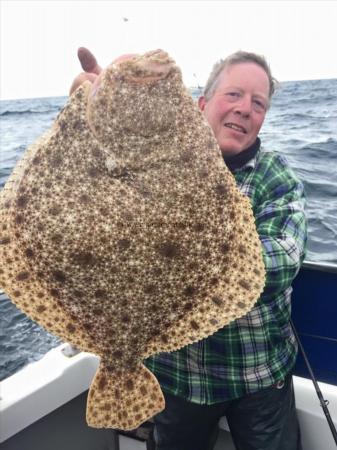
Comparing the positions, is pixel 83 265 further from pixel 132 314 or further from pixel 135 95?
pixel 135 95

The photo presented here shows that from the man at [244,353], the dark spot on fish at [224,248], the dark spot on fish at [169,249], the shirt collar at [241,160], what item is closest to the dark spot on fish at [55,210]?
the dark spot on fish at [169,249]

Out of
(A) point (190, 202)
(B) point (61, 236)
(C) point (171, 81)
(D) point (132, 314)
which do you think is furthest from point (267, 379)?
(C) point (171, 81)

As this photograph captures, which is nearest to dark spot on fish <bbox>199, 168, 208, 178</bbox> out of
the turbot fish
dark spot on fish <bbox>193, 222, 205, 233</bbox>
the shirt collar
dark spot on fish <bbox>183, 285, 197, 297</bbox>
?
the turbot fish

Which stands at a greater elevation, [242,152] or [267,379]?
[242,152]

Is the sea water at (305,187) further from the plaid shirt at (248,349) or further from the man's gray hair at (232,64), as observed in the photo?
the plaid shirt at (248,349)

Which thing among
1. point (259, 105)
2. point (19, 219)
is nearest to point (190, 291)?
point (19, 219)

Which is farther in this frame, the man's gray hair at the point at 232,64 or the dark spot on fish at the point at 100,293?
the man's gray hair at the point at 232,64

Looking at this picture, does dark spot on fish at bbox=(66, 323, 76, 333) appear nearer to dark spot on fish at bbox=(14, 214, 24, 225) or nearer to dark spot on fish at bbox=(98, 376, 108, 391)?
dark spot on fish at bbox=(98, 376, 108, 391)

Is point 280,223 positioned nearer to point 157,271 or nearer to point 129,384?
point 157,271
